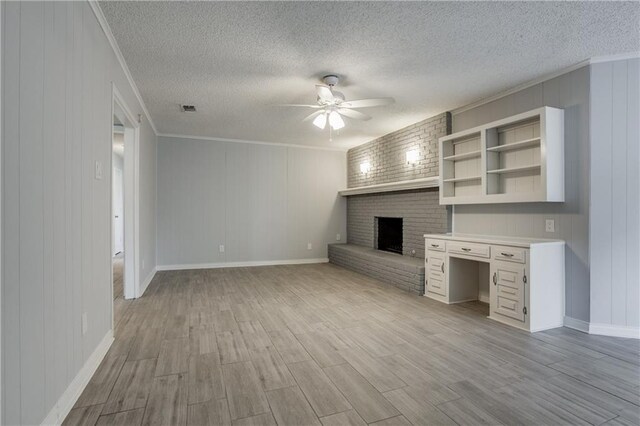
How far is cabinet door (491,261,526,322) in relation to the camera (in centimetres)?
311

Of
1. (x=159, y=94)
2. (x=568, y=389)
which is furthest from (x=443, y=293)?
(x=159, y=94)

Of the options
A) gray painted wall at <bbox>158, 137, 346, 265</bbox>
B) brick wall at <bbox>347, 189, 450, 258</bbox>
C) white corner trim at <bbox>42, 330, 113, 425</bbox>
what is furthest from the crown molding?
white corner trim at <bbox>42, 330, 113, 425</bbox>

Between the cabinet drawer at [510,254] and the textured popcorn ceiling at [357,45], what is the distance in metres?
1.80

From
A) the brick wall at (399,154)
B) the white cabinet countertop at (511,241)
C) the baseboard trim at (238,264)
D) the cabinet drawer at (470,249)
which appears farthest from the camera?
the baseboard trim at (238,264)

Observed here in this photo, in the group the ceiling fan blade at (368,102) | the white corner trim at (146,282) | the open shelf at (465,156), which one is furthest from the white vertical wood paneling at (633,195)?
the white corner trim at (146,282)

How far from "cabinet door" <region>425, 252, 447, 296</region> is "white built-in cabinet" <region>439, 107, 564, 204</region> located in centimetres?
77

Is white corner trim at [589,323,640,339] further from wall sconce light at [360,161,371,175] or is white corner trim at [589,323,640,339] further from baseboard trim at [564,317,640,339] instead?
wall sconce light at [360,161,371,175]

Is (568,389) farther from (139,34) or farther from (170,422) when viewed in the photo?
(139,34)

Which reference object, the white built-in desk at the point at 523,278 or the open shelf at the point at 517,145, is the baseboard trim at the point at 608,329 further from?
the open shelf at the point at 517,145

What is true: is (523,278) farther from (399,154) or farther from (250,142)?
Result: (250,142)

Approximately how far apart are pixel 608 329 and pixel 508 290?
0.85 meters

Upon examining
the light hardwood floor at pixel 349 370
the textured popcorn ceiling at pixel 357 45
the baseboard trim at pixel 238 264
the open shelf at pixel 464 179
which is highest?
the textured popcorn ceiling at pixel 357 45

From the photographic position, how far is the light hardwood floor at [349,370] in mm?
1777

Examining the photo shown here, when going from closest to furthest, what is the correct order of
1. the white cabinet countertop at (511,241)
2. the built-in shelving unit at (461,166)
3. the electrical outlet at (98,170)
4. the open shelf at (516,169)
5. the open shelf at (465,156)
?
the electrical outlet at (98,170) < the white cabinet countertop at (511,241) < the open shelf at (516,169) < the open shelf at (465,156) < the built-in shelving unit at (461,166)
